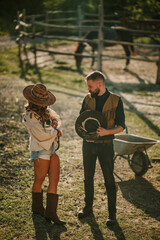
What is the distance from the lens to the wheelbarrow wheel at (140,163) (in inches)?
180

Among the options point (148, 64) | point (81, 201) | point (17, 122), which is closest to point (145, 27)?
point (148, 64)

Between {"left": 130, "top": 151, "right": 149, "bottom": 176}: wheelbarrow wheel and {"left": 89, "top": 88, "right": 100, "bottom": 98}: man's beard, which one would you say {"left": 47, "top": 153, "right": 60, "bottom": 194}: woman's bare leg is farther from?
{"left": 130, "top": 151, "right": 149, "bottom": 176}: wheelbarrow wheel

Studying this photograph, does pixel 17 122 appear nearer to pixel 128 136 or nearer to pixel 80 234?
pixel 128 136

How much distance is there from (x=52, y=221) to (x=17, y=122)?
3675 millimetres

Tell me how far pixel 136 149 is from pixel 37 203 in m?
1.77

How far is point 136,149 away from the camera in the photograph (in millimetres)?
4578

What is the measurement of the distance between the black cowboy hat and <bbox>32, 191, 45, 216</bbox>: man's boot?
0.87 meters

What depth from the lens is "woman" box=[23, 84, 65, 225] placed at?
328 centimetres

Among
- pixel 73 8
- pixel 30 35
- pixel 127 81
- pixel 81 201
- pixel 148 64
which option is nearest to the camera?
pixel 81 201

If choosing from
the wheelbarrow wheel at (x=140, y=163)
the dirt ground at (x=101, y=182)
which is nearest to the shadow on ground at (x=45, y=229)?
the dirt ground at (x=101, y=182)

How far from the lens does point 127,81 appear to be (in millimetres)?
11109

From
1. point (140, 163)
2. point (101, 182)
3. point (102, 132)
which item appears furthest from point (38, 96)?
point (140, 163)

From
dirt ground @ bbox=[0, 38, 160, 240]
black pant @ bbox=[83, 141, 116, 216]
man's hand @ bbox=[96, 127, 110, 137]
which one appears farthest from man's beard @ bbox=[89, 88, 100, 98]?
dirt ground @ bbox=[0, 38, 160, 240]

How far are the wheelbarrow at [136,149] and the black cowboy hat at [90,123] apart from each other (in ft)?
3.55
